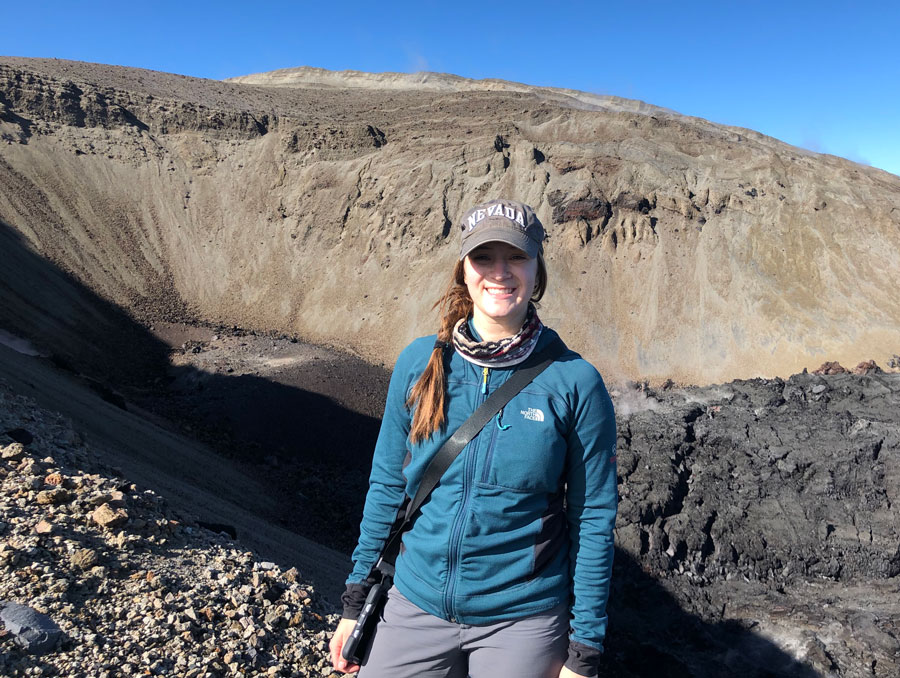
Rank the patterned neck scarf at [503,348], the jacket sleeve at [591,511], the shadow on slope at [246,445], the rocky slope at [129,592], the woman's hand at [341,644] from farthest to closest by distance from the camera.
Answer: the shadow on slope at [246,445] < the rocky slope at [129,592] < the woman's hand at [341,644] < the patterned neck scarf at [503,348] < the jacket sleeve at [591,511]

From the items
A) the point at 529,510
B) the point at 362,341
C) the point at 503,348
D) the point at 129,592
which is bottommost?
the point at 129,592

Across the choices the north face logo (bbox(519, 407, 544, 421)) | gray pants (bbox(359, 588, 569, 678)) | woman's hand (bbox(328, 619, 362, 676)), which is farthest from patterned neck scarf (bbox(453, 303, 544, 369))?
woman's hand (bbox(328, 619, 362, 676))

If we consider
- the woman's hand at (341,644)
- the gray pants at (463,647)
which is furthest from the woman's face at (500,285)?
the woman's hand at (341,644)

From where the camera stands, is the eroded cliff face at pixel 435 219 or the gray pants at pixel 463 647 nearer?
the gray pants at pixel 463 647

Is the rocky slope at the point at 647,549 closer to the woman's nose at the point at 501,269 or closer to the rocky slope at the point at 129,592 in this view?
the rocky slope at the point at 129,592

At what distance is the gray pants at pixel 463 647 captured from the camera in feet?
7.27

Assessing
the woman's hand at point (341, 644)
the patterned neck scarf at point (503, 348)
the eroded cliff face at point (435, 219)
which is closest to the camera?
the patterned neck scarf at point (503, 348)

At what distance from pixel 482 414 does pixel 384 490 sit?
2.02 ft

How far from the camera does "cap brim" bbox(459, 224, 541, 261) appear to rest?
89.8 inches

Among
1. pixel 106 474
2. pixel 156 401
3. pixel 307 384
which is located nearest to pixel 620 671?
pixel 106 474

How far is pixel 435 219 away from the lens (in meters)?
26.8

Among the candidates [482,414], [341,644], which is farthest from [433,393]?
[341,644]

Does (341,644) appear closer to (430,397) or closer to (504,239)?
(430,397)

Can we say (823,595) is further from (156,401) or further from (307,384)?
(156,401)
